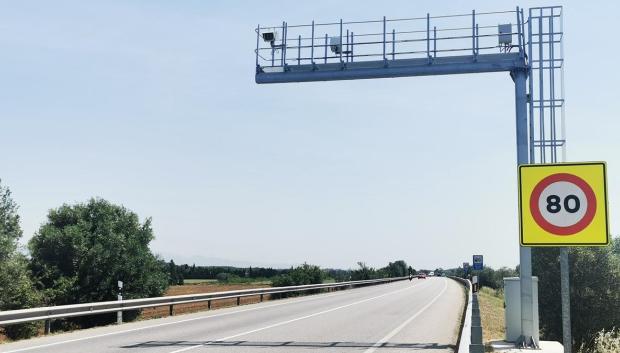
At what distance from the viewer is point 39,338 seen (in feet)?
46.8

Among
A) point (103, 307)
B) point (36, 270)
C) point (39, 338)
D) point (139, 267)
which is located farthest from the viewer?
point (139, 267)

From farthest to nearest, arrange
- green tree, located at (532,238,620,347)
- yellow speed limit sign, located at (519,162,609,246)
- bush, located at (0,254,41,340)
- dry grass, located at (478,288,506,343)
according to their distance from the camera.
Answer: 1. bush, located at (0,254,41,340)
2. green tree, located at (532,238,620,347)
3. dry grass, located at (478,288,506,343)
4. yellow speed limit sign, located at (519,162,609,246)

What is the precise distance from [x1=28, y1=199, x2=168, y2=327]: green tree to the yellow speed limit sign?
1159 inches

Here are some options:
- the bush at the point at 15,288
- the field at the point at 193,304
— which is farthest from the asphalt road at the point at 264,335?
the bush at the point at 15,288

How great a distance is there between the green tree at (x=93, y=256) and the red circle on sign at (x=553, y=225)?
29494 mm

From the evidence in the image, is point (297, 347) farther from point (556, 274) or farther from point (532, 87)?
point (556, 274)

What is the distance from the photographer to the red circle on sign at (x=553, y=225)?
18.2 feet

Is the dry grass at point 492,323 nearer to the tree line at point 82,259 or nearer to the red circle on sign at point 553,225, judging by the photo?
the red circle on sign at point 553,225

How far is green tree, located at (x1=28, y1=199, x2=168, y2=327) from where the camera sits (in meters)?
34.4

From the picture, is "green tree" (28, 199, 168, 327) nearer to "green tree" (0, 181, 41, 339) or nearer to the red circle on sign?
"green tree" (0, 181, 41, 339)

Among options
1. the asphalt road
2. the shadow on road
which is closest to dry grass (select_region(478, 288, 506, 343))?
the asphalt road

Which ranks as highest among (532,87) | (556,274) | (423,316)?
(532,87)

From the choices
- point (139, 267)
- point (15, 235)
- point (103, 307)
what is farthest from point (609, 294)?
point (15, 235)

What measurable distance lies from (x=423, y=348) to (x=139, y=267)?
27877 millimetres
